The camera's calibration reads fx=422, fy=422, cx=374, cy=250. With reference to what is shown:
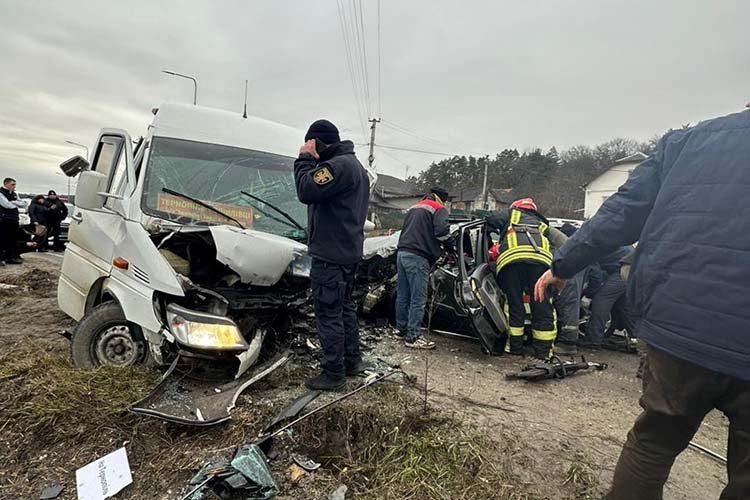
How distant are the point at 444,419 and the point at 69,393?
7.89 ft

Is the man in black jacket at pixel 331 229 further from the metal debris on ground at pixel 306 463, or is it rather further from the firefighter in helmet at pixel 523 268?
the firefighter in helmet at pixel 523 268

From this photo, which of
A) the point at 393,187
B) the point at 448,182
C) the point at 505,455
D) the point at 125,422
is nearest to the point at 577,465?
the point at 505,455

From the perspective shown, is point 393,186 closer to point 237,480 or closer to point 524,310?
point 524,310

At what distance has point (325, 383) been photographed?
3.02 meters

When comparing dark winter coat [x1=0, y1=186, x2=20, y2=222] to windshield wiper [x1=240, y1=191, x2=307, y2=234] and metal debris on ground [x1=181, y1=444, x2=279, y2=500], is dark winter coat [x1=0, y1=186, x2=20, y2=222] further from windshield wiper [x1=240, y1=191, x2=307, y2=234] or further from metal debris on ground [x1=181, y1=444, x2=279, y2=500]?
metal debris on ground [x1=181, y1=444, x2=279, y2=500]

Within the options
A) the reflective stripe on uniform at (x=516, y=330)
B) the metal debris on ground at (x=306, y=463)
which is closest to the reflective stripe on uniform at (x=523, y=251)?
the reflective stripe on uniform at (x=516, y=330)

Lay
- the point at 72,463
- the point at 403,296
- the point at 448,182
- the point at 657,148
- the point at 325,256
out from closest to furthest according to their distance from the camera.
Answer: the point at 657,148 → the point at 72,463 → the point at 325,256 → the point at 403,296 → the point at 448,182

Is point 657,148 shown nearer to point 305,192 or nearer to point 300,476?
point 305,192

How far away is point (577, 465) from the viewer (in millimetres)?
2350

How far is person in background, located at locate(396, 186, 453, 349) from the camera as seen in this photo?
4586 millimetres

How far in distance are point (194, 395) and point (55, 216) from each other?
36.5 feet

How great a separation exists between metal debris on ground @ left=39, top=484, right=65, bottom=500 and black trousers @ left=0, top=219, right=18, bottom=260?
901 centimetres

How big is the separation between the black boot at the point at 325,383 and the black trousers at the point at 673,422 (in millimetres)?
1834

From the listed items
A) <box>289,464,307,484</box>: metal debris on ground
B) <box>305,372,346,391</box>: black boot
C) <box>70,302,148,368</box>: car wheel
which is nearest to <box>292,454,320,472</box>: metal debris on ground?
<box>289,464,307,484</box>: metal debris on ground
